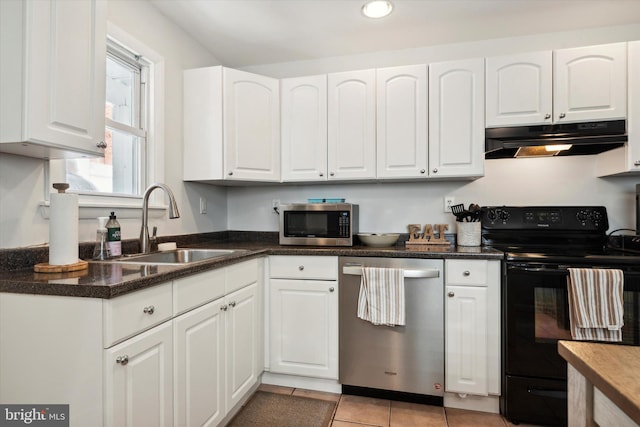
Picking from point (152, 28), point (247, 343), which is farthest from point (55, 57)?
point (247, 343)

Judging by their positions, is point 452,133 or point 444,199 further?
point 444,199

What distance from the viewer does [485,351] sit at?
72.7 inches

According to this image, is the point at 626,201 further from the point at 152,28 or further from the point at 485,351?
the point at 152,28

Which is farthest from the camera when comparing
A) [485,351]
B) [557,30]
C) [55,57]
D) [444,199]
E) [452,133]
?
[444,199]

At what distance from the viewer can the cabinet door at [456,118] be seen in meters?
2.12

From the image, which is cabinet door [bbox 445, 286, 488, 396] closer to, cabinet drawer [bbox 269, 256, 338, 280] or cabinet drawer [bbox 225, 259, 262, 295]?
cabinet drawer [bbox 269, 256, 338, 280]

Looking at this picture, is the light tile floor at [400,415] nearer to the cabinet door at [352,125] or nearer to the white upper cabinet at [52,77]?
the cabinet door at [352,125]

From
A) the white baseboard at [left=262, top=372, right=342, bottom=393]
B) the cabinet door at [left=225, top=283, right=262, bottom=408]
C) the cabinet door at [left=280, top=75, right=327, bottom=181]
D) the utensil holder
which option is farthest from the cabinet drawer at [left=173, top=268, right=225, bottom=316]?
the utensil holder

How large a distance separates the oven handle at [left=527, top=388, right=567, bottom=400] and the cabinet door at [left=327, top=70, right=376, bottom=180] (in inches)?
60.2

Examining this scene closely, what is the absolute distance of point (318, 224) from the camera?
2.34 meters

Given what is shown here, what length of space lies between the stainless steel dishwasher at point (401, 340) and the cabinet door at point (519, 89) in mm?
1058

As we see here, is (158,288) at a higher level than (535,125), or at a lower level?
lower

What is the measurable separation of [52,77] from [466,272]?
2077 millimetres

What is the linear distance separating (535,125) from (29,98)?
2.51 m
